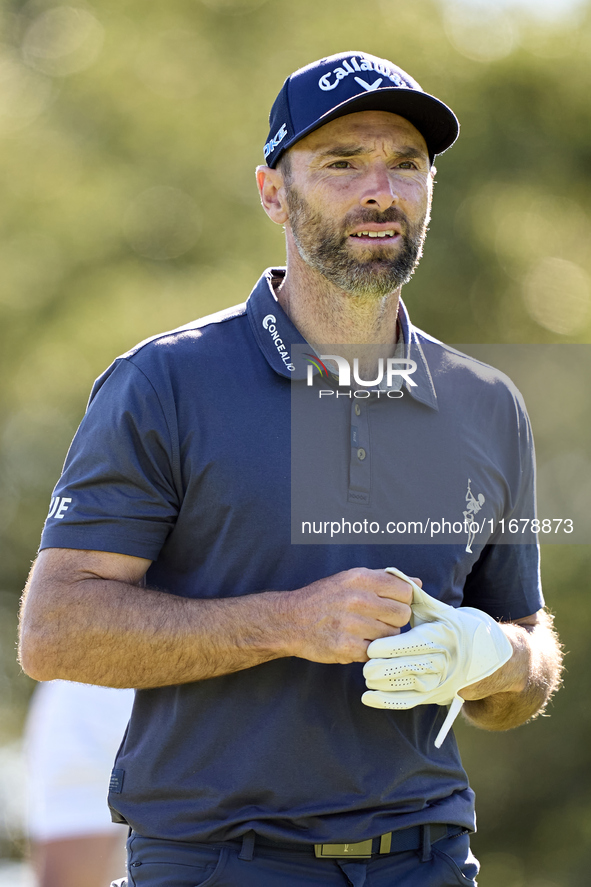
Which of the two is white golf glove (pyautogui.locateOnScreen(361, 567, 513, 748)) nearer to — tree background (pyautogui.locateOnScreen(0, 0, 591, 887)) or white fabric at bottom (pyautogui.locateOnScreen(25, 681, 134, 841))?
white fabric at bottom (pyautogui.locateOnScreen(25, 681, 134, 841))

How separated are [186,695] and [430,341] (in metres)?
0.97

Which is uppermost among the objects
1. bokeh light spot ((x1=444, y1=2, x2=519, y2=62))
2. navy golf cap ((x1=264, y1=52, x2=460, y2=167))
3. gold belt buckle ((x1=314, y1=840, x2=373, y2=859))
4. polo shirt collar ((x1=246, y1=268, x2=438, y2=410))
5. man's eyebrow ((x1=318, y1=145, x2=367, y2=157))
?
bokeh light spot ((x1=444, y1=2, x2=519, y2=62))

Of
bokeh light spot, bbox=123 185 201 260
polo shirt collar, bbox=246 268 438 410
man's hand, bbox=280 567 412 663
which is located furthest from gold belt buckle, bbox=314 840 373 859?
bokeh light spot, bbox=123 185 201 260

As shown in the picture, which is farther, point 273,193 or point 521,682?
point 273,193

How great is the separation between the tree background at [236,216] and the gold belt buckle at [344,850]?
4.99 m

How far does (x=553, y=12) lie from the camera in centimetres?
803

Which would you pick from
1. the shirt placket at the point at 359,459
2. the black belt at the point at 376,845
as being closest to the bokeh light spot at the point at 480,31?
the shirt placket at the point at 359,459

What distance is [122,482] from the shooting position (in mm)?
1812

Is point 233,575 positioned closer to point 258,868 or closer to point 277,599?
point 277,599

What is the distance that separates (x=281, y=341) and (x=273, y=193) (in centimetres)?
42

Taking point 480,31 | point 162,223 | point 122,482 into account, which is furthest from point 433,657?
point 480,31

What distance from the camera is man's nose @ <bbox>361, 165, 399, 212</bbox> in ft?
6.66

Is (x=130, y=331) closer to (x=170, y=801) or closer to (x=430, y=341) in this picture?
(x=430, y=341)

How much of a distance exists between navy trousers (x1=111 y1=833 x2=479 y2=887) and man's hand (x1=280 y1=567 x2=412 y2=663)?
0.34 meters
